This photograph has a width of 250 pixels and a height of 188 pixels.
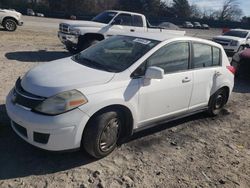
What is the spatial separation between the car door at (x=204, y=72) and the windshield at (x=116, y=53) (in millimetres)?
1001

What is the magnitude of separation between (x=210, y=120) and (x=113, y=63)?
263 cm

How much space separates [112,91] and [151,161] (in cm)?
116

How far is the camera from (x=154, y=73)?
4246mm

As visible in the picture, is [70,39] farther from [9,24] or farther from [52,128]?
[9,24]

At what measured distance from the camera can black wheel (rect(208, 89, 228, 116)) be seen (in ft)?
19.5

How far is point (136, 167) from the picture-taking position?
410 centimetres

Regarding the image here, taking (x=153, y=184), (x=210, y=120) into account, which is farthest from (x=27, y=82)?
(x=210, y=120)

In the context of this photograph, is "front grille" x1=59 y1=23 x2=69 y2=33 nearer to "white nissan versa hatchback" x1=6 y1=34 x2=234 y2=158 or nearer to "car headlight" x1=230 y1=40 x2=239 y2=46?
"white nissan versa hatchback" x1=6 y1=34 x2=234 y2=158

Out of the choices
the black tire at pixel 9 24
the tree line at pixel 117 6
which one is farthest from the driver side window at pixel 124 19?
the tree line at pixel 117 6

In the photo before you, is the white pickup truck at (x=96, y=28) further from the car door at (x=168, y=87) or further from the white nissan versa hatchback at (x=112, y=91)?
the car door at (x=168, y=87)

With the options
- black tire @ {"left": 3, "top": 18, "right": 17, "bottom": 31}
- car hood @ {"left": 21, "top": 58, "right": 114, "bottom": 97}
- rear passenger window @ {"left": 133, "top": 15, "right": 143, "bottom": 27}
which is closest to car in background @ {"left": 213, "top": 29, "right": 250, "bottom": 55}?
rear passenger window @ {"left": 133, "top": 15, "right": 143, "bottom": 27}

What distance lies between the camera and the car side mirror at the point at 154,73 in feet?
13.9

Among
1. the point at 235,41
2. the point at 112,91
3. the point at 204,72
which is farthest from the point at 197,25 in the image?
the point at 112,91

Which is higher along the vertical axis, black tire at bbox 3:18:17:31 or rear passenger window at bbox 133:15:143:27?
rear passenger window at bbox 133:15:143:27
